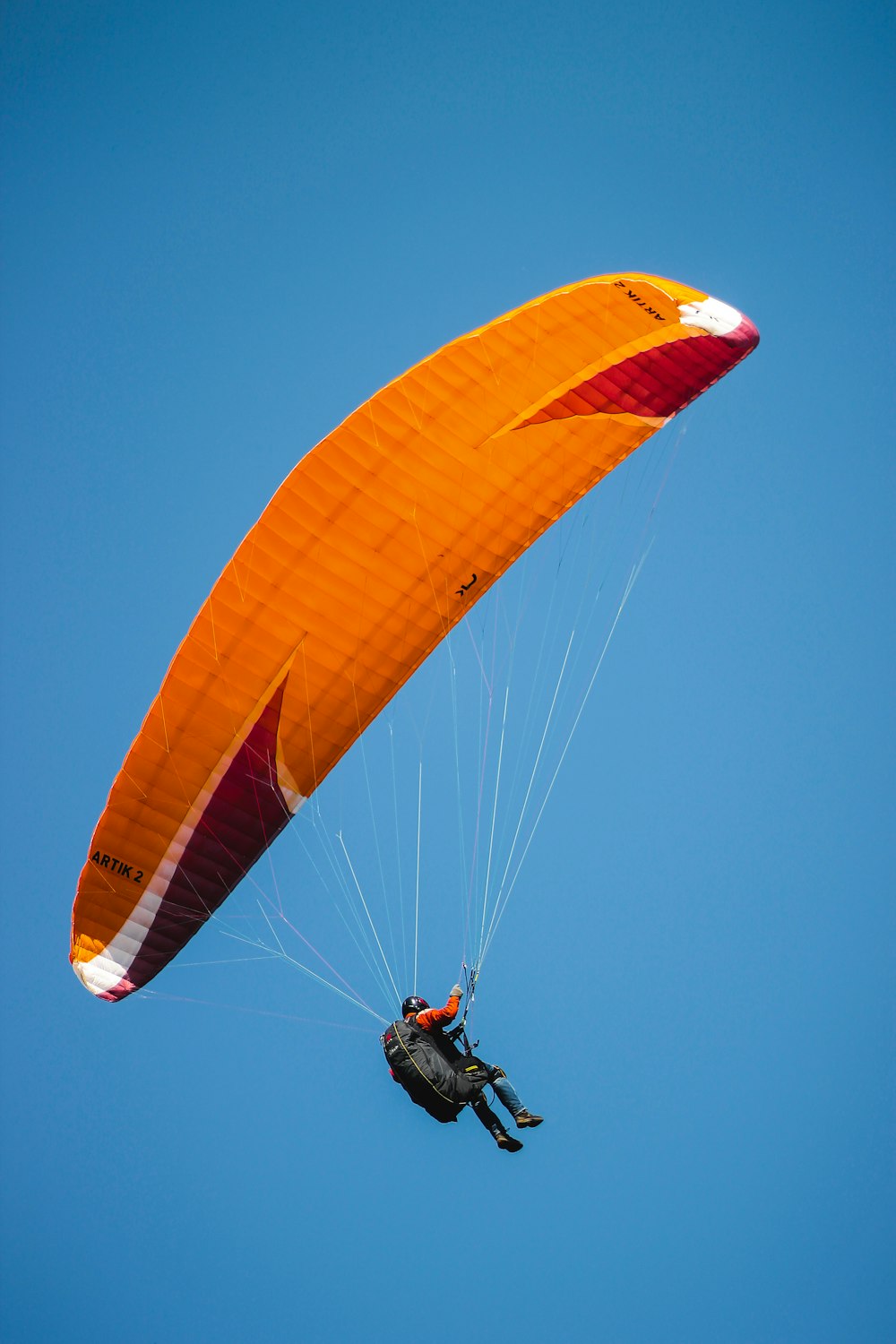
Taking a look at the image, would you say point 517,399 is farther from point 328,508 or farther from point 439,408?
point 328,508

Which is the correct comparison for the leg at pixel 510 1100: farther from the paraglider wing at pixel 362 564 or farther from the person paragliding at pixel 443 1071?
the paraglider wing at pixel 362 564

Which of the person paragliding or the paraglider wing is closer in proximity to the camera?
the person paragliding

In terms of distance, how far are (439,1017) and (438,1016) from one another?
1 centimetres

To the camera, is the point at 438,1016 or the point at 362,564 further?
the point at 362,564

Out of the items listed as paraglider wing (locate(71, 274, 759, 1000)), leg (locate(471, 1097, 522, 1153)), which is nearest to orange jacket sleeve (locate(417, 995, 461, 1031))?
leg (locate(471, 1097, 522, 1153))

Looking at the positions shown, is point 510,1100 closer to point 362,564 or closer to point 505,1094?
point 505,1094

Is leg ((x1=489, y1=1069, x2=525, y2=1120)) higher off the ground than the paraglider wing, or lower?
lower

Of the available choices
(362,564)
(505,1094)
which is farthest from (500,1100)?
(362,564)

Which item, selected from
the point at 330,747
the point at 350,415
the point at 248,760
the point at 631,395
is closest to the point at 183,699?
the point at 248,760

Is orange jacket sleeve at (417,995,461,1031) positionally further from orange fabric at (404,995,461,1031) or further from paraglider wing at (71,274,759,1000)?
paraglider wing at (71,274,759,1000)

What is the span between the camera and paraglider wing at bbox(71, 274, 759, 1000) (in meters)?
10.9

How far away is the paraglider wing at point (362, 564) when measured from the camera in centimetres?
1093

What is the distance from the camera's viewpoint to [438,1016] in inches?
419

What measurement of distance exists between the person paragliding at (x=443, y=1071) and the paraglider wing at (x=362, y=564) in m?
2.60
